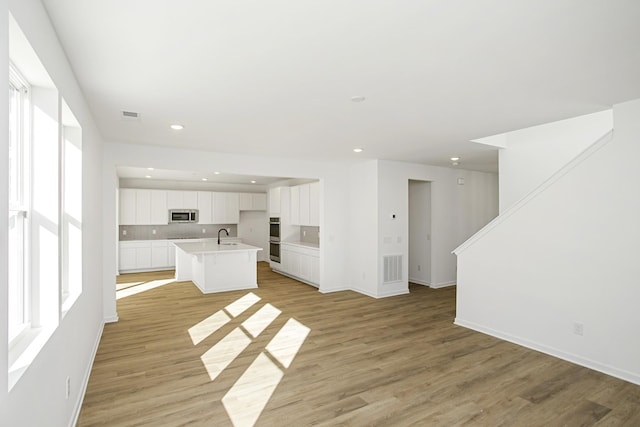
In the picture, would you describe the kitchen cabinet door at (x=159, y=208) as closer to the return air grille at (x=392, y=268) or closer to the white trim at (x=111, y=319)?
the white trim at (x=111, y=319)

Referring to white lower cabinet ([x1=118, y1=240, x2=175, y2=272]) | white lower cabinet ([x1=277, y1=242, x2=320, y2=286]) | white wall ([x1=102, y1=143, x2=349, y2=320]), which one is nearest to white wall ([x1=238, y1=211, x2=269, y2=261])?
white lower cabinet ([x1=118, y1=240, x2=175, y2=272])

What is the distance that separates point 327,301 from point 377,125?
10.6 ft

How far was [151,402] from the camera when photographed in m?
2.72

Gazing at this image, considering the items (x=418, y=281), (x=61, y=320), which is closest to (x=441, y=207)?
(x=418, y=281)

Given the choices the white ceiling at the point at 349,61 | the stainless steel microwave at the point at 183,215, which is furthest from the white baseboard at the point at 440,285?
the stainless steel microwave at the point at 183,215

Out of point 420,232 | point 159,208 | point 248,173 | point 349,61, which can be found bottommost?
point 420,232

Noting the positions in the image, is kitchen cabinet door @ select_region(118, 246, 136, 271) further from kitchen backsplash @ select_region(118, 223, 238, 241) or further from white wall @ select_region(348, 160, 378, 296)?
white wall @ select_region(348, 160, 378, 296)

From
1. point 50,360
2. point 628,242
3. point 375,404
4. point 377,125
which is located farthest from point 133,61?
point 628,242

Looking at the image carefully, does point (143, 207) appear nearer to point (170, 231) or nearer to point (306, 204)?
point (170, 231)

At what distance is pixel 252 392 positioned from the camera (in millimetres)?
2869

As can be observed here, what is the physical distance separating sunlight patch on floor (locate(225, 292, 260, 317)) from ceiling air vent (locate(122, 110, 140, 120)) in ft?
9.74

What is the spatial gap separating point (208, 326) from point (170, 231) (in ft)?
19.4

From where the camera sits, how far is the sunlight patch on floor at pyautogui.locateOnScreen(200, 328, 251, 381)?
332 centimetres

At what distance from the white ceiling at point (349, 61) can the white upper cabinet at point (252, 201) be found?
628cm
